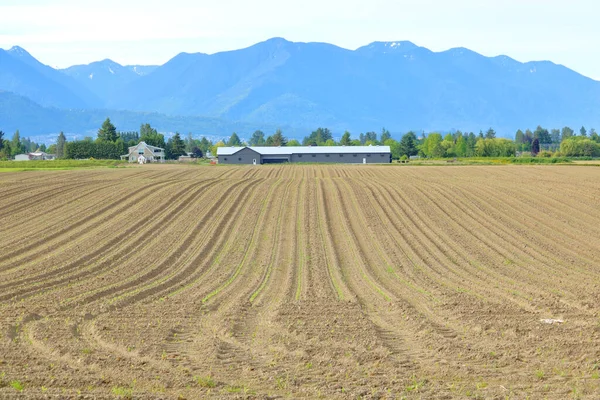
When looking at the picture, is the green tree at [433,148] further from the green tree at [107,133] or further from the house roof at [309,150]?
the green tree at [107,133]

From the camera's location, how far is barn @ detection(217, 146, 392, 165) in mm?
118625

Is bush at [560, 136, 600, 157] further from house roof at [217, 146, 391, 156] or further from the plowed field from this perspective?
the plowed field

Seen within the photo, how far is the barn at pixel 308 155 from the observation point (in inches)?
4670

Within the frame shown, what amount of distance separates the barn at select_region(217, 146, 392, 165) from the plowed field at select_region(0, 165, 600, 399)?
80.4 m

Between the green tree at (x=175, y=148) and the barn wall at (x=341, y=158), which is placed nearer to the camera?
the barn wall at (x=341, y=158)

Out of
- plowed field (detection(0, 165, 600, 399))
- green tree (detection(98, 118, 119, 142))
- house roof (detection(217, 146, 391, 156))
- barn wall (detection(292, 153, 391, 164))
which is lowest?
plowed field (detection(0, 165, 600, 399))

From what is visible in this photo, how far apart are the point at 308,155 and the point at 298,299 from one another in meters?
104

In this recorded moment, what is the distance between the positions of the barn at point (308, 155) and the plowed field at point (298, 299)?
264 ft

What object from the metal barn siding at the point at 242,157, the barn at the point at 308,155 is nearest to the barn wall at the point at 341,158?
the barn at the point at 308,155

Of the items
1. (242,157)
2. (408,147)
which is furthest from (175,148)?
(408,147)

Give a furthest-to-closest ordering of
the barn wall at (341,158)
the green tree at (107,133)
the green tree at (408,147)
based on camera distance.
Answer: the green tree at (408,147), the green tree at (107,133), the barn wall at (341,158)

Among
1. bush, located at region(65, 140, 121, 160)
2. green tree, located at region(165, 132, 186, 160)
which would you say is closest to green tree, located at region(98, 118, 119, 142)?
green tree, located at region(165, 132, 186, 160)

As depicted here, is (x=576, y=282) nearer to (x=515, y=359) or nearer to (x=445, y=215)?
(x=515, y=359)

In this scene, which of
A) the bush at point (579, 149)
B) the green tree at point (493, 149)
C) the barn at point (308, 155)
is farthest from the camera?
the green tree at point (493, 149)
